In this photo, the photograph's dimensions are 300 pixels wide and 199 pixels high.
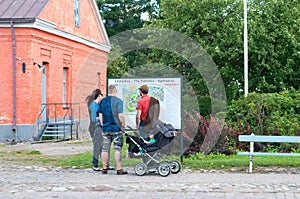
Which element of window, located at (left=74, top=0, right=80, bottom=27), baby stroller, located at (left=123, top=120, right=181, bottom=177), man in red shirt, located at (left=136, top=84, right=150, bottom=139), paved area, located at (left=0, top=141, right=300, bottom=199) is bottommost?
paved area, located at (left=0, top=141, right=300, bottom=199)

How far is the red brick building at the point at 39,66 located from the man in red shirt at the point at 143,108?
1180 centimetres

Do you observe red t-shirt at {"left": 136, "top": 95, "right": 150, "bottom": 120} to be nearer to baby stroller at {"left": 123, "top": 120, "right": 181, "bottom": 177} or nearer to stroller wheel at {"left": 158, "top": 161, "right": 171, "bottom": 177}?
baby stroller at {"left": 123, "top": 120, "right": 181, "bottom": 177}

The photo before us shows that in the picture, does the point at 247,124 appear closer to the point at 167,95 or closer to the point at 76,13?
the point at 167,95

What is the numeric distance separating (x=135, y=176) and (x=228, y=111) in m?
5.56

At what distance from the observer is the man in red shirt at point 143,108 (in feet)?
44.0

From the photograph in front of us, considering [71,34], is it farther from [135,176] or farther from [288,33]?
[135,176]

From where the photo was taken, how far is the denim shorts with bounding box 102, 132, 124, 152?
13.1m

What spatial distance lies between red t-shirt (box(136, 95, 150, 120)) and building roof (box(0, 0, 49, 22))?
11944mm

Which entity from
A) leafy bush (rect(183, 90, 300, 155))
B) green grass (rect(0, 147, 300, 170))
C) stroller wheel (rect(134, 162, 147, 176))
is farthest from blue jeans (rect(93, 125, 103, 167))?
leafy bush (rect(183, 90, 300, 155))

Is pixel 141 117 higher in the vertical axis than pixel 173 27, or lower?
lower

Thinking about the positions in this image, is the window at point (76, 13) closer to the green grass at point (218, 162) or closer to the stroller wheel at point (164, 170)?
the green grass at point (218, 162)

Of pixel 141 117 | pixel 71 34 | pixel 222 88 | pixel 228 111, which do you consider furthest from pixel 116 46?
pixel 141 117

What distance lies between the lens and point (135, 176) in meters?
12.6

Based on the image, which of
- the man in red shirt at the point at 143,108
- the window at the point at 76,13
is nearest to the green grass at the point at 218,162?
the man in red shirt at the point at 143,108
